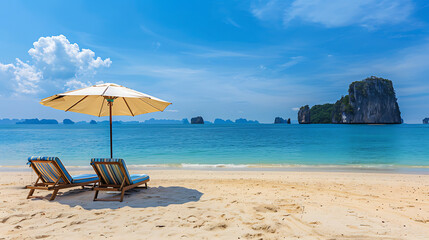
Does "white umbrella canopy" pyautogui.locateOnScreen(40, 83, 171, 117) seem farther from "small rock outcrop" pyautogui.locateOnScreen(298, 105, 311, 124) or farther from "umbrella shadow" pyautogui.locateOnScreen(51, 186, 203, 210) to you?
"small rock outcrop" pyautogui.locateOnScreen(298, 105, 311, 124)

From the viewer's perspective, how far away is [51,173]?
5.52 m

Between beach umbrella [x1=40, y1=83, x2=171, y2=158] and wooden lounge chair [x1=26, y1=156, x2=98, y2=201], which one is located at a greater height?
beach umbrella [x1=40, y1=83, x2=171, y2=158]

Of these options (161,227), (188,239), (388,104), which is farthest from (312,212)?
(388,104)

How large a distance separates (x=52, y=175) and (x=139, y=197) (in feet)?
6.64

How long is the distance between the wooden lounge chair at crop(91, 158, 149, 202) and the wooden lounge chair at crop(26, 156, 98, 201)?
74cm

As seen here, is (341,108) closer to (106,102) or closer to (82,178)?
(106,102)

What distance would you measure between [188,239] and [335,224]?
236 cm

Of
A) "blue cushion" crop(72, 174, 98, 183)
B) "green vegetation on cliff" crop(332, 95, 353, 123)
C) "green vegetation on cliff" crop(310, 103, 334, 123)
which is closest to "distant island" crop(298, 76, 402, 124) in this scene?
"green vegetation on cliff" crop(332, 95, 353, 123)

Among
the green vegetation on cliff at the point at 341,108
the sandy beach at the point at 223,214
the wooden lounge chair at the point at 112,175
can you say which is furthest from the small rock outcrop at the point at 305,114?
the wooden lounge chair at the point at 112,175

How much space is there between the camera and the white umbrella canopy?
Answer: 546 centimetres

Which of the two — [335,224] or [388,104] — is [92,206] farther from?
[388,104]

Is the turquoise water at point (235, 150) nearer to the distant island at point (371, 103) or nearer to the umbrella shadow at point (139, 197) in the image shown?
the umbrella shadow at point (139, 197)

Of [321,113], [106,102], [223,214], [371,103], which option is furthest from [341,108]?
[223,214]

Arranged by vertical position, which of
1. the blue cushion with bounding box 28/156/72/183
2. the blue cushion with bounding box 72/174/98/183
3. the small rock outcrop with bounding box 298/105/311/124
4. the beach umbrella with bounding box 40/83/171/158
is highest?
the small rock outcrop with bounding box 298/105/311/124
